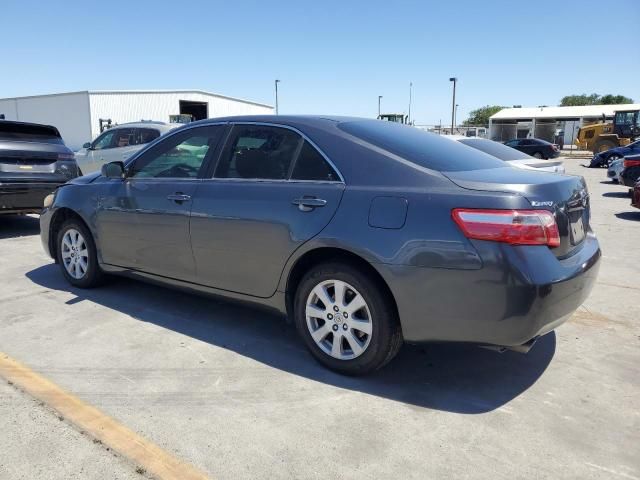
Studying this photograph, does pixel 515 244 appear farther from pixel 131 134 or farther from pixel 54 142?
pixel 131 134

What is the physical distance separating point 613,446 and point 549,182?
4.64ft

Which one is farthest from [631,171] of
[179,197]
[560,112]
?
[560,112]

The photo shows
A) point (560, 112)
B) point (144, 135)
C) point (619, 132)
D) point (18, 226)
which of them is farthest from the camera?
point (560, 112)

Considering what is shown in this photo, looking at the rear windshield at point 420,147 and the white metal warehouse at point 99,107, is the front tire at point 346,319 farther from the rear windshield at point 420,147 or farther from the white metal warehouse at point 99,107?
the white metal warehouse at point 99,107

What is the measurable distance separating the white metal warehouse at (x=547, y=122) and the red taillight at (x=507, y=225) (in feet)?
146

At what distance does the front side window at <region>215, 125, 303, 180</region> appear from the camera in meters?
3.65

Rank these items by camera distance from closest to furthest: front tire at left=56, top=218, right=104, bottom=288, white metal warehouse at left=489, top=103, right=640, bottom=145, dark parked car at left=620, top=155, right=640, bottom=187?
front tire at left=56, top=218, right=104, bottom=288
dark parked car at left=620, top=155, right=640, bottom=187
white metal warehouse at left=489, top=103, right=640, bottom=145

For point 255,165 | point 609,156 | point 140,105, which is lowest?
point 609,156

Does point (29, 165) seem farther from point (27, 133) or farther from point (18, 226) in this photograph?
point (18, 226)

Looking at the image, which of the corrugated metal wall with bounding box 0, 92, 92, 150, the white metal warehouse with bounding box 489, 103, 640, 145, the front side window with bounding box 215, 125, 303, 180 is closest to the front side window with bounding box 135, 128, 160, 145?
the front side window with bounding box 215, 125, 303, 180

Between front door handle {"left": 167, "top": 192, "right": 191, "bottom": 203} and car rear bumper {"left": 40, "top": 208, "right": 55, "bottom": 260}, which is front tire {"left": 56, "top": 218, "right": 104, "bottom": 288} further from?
front door handle {"left": 167, "top": 192, "right": 191, "bottom": 203}

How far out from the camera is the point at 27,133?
8023mm

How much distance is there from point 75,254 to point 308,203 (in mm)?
2889

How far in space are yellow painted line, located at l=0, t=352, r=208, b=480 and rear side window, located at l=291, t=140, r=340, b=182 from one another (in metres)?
1.82
